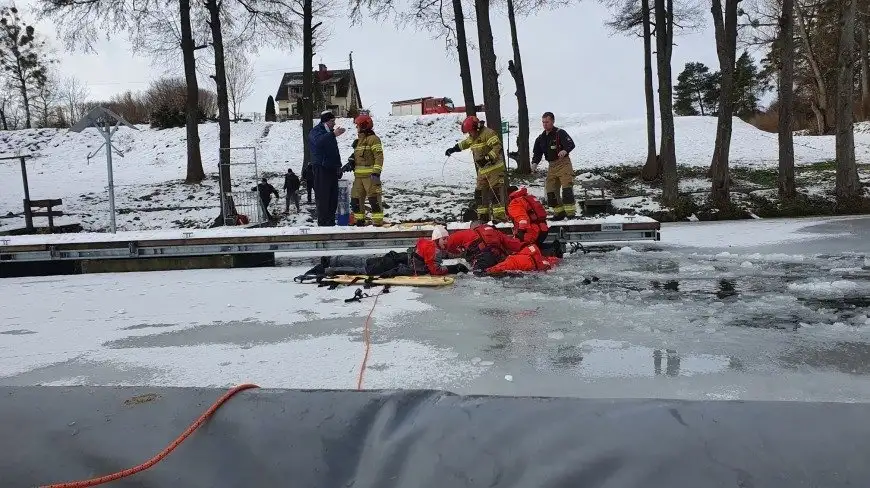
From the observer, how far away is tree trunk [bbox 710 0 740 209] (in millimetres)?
13656

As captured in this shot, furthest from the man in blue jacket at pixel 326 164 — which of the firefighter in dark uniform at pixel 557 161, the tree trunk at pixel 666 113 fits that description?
the tree trunk at pixel 666 113

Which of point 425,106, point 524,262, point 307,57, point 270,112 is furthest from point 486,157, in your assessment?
point 270,112

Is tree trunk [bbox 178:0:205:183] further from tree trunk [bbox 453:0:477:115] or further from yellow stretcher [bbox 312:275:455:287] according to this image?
yellow stretcher [bbox 312:275:455:287]

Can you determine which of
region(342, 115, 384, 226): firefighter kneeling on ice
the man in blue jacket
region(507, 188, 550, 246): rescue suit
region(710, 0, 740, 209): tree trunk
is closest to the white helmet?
region(507, 188, 550, 246): rescue suit

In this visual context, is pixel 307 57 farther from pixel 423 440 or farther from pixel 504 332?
pixel 423 440

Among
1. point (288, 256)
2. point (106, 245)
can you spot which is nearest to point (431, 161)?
point (288, 256)

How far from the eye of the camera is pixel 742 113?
4500 cm

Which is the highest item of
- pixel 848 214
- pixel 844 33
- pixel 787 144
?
pixel 844 33

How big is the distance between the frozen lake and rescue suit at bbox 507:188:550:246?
52 cm

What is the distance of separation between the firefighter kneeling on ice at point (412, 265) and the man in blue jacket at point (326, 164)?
264cm

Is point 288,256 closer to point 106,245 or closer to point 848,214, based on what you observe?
point 106,245

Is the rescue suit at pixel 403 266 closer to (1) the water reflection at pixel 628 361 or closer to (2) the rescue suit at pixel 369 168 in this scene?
(2) the rescue suit at pixel 369 168

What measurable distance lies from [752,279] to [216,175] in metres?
19.7

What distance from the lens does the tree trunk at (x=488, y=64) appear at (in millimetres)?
13461
